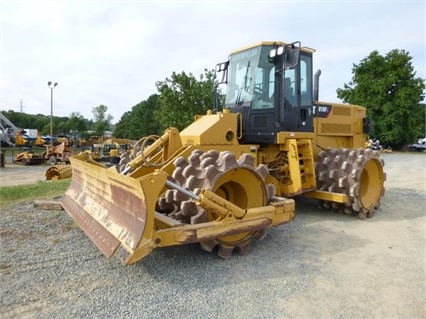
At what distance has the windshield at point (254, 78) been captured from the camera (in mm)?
5598

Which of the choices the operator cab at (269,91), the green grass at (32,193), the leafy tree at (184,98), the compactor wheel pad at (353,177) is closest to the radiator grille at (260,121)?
the operator cab at (269,91)

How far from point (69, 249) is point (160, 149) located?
1.88 meters

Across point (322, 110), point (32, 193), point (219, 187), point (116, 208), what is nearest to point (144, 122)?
point (32, 193)

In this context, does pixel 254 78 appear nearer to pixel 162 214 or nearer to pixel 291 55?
pixel 291 55

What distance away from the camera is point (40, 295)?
3125 mm

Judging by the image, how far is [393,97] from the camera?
36562 millimetres

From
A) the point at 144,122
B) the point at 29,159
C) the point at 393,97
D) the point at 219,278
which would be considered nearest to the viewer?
the point at 219,278

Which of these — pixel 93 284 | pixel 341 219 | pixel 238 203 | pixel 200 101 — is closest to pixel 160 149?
pixel 238 203

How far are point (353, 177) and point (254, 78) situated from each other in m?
2.45

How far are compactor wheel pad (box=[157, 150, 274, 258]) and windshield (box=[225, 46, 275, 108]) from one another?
1660mm

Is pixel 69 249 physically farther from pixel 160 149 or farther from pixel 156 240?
pixel 160 149

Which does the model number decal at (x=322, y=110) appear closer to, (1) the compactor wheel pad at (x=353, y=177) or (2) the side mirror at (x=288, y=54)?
(1) the compactor wheel pad at (x=353, y=177)

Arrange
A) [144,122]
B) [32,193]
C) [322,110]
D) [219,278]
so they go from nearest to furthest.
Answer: [219,278], [322,110], [32,193], [144,122]

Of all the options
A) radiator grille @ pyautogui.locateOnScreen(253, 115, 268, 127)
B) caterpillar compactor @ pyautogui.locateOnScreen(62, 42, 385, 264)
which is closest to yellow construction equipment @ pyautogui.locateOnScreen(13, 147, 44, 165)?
caterpillar compactor @ pyautogui.locateOnScreen(62, 42, 385, 264)
